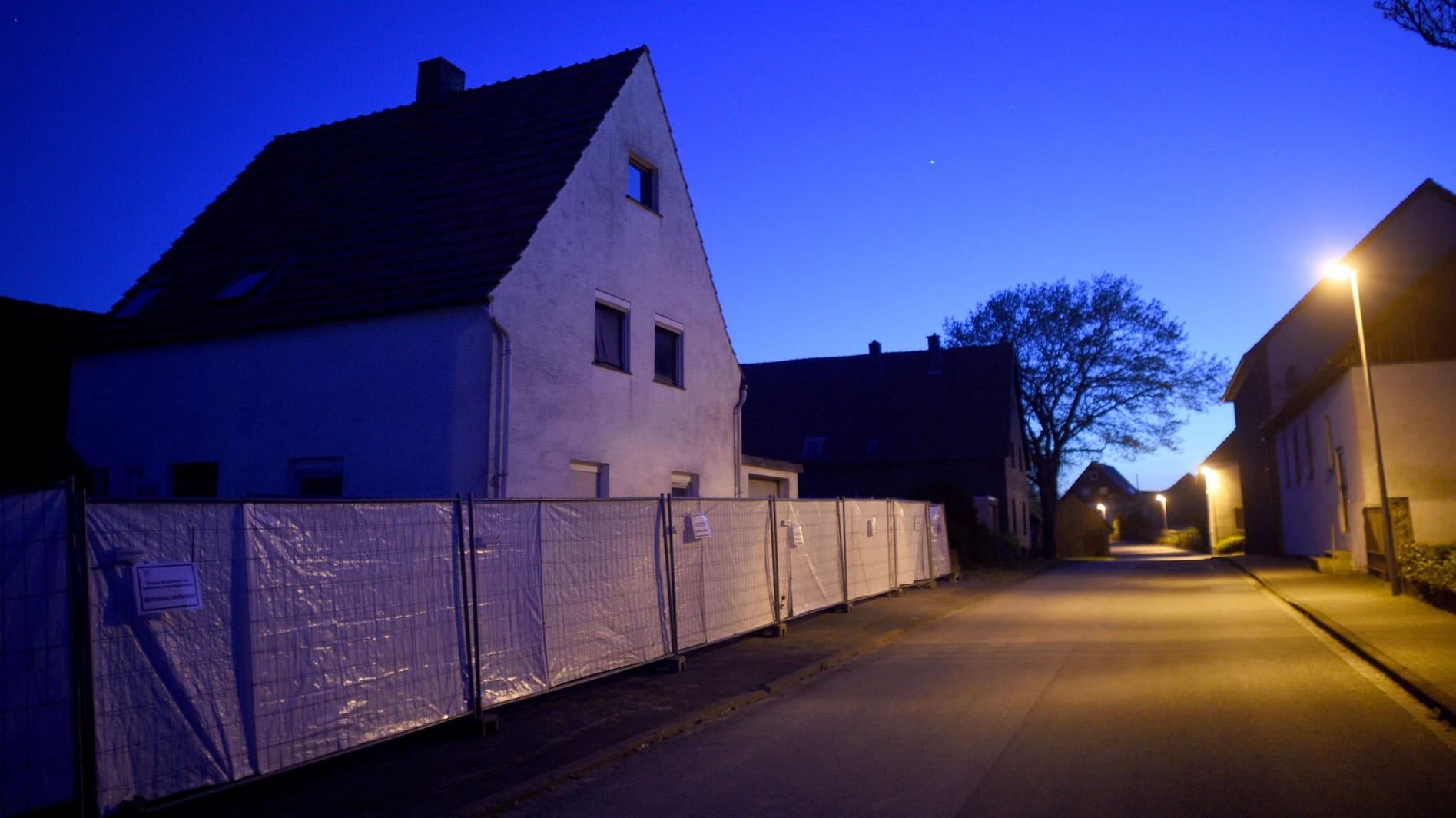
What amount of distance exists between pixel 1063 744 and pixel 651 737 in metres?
2.99

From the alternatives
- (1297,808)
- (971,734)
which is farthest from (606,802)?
(1297,808)

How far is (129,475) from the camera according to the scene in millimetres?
15367

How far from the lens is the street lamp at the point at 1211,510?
54.2 m

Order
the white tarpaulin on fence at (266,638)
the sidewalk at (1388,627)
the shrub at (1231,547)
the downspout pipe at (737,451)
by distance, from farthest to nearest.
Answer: the shrub at (1231,547)
the downspout pipe at (737,451)
the sidewalk at (1388,627)
the white tarpaulin on fence at (266,638)

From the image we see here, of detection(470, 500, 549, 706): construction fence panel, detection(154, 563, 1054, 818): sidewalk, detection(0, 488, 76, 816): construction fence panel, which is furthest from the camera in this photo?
detection(470, 500, 549, 706): construction fence panel

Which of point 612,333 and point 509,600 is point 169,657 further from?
point 612,333

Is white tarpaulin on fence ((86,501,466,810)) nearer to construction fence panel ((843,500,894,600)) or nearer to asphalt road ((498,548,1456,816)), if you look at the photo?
asphalt road ((498,548,1456,816))

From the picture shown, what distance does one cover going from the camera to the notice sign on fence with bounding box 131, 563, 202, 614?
5312mm

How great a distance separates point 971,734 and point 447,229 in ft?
33.8

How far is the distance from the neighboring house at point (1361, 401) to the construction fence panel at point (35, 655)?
23.4 meters

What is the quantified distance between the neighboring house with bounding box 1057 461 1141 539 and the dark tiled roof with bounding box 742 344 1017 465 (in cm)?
4620

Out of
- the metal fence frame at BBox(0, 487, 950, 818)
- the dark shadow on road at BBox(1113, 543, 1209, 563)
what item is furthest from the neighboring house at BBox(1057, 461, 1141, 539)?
the metal fence frame at BBox(0, 487, 950, 818)

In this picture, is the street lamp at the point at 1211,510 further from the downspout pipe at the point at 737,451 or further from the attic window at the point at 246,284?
the attic window at the point at 246,284

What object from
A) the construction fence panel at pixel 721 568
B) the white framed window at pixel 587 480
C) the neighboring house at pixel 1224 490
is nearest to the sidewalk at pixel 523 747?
the construction fence panel at pixel 721 568
